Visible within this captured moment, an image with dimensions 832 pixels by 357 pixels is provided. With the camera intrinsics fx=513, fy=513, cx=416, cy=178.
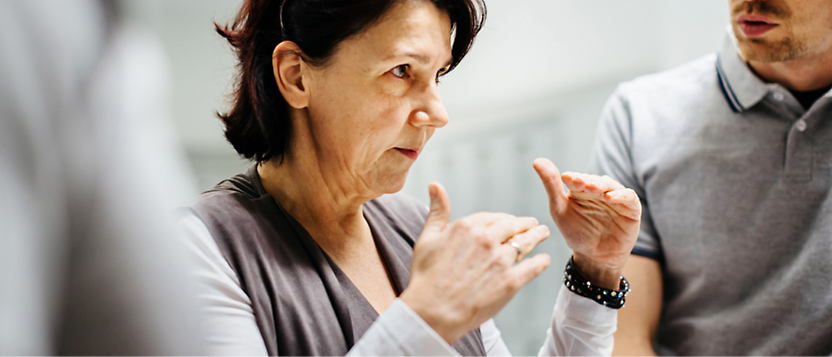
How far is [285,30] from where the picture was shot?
0.92m

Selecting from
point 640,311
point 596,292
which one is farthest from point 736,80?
point 596,292

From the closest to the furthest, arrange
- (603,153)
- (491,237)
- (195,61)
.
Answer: (491,237) → (603,153) → (195,61)

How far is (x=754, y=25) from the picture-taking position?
1.31m

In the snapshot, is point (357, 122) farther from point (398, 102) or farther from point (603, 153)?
point (603, 153)

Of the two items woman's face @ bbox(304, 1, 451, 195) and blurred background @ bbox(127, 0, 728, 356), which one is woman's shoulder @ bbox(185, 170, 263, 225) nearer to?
woman's face @ bbox(304, 1, 451, 195)

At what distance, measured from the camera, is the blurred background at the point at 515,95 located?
2309 mm

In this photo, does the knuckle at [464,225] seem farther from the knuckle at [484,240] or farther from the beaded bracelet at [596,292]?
the beaded bracelet at [596,292]

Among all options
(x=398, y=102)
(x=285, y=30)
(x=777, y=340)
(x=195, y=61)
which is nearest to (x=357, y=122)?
(x=398, y=102)

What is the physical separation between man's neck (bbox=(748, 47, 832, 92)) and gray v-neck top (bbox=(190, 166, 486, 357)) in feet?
3.72

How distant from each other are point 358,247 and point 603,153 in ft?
3.15

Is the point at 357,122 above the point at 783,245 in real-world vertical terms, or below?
above

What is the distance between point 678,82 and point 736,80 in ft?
0.61

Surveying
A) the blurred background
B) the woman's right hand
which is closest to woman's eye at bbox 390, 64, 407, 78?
the woman's right hand

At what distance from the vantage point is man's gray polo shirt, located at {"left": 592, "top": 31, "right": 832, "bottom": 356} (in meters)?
1.33
